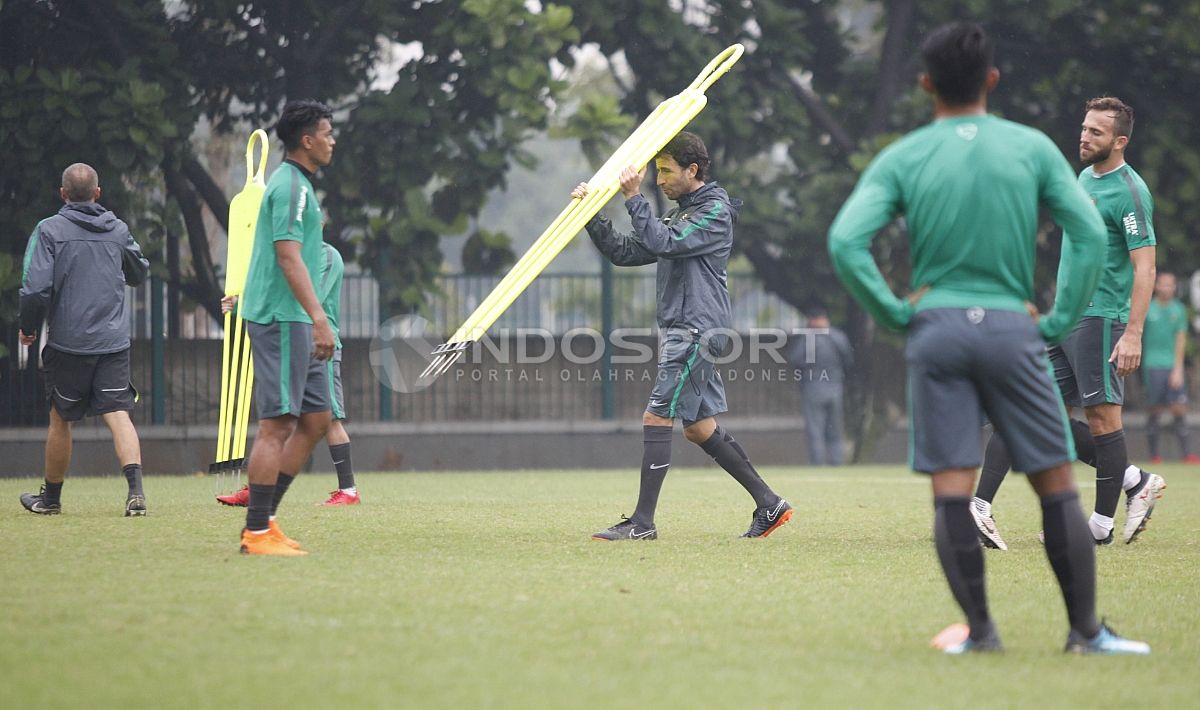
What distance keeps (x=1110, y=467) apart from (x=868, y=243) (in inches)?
161

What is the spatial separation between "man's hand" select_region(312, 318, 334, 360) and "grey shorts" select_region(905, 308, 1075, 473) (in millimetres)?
3052

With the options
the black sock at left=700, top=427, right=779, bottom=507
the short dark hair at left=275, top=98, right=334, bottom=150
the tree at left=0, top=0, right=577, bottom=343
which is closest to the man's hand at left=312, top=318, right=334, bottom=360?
the short dark hair at left=275, top=98, right=334, bottom=150

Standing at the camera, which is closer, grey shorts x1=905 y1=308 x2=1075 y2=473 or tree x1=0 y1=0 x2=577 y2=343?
grey shorts x1=905 y1=308 x2=1075 y2=473

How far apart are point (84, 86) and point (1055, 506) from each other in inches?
553

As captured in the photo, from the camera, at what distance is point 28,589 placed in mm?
6012

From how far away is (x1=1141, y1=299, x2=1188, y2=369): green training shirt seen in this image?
1933cm

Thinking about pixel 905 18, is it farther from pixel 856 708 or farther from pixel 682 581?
pixel 856 708

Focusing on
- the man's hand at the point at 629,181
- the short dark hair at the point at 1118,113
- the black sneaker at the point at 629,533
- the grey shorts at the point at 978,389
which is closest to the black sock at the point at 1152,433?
the short dark hair at the point at 1118,113

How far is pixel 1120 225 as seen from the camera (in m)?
7.92

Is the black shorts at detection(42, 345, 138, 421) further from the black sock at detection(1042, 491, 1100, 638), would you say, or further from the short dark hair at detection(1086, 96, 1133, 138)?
the black sock at detection(1042, 491, 1100, 638)

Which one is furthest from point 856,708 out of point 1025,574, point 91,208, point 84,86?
point 84,86

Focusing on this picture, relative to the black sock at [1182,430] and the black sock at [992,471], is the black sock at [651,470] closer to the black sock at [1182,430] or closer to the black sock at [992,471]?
the black sock at [992,471]

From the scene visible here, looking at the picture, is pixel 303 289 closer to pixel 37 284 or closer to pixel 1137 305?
pixel 37 284

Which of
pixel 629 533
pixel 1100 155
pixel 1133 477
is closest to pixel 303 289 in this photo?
pixel 629 533
